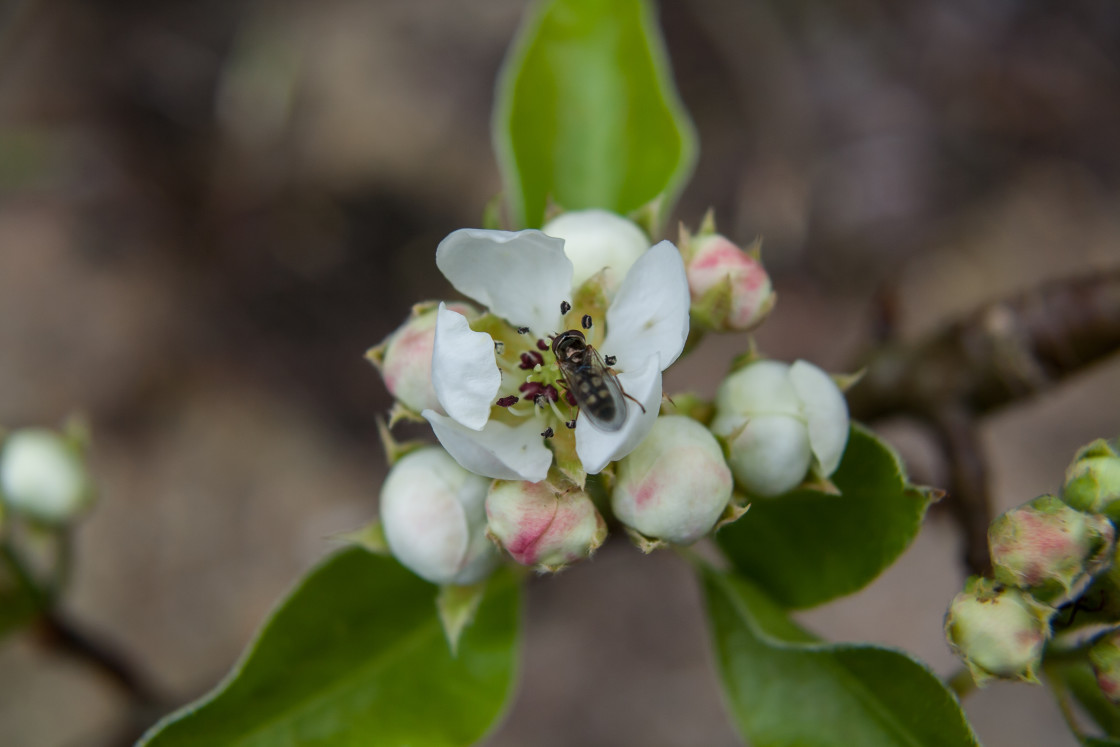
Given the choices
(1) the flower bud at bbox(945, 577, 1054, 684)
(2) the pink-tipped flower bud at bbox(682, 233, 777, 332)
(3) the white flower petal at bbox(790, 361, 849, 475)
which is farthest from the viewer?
(2) the pink-tipped flower bud at bbox(682, 233, 777, 332)

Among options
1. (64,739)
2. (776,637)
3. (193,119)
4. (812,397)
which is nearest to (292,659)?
(776,637)

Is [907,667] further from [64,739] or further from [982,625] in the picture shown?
[64,739]

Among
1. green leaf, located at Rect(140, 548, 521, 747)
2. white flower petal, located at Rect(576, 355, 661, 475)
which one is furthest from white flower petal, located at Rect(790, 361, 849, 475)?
green leaf, located at Rect(140, 548, 521, 747)

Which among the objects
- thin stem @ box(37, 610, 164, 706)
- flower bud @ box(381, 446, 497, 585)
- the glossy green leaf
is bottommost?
thin stem @ box(37, 610, 164, 706)

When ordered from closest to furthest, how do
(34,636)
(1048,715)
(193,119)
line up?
(34,636) < (1048,715) < (193,119)

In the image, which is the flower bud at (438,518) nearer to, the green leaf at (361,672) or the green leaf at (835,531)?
the green leaf at (361,672)

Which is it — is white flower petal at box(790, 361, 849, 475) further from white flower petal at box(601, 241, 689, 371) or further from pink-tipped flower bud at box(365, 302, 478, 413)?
pink-tipped flower bud at box(365, 302, 478, 413)
